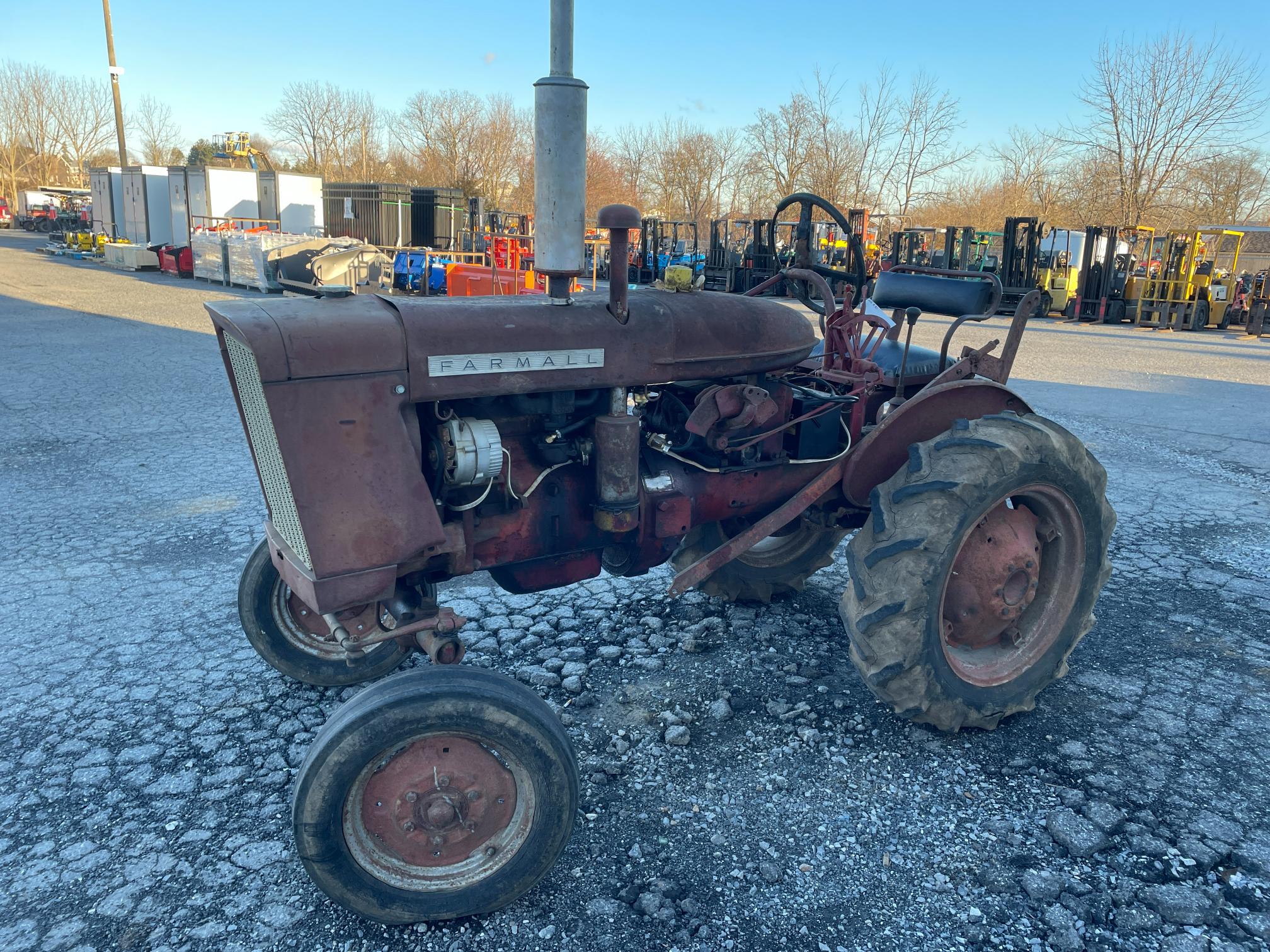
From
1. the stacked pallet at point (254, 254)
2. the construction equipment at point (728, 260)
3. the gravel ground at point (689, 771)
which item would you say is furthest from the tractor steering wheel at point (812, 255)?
the construction equipment at point (728, 260)

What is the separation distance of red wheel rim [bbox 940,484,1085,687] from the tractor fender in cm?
37

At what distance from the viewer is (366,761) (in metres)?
2.00

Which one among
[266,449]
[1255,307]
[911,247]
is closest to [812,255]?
[266,449]

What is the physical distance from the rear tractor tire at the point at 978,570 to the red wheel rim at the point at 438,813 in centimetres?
122

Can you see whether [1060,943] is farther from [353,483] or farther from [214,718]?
[214,718]

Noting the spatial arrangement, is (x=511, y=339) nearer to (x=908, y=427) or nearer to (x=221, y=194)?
(x=908, y=427)

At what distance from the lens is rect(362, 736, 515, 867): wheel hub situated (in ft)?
6.86

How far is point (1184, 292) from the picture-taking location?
62.6ft

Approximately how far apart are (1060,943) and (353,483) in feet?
6.80

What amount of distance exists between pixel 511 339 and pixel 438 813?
1235 millimetres

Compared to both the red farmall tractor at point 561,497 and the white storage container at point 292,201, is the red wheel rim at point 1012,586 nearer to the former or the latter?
the red farmall tractor at point 561,497

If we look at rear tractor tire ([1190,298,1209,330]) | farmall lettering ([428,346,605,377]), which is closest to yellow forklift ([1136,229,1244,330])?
rear tractor tire ([1190,298,1209,330])

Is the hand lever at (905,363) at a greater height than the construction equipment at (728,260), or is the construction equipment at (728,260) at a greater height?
the construction equipment at (728,260)

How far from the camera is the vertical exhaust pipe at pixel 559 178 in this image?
2549 mm
